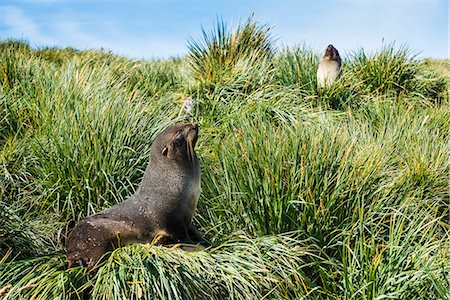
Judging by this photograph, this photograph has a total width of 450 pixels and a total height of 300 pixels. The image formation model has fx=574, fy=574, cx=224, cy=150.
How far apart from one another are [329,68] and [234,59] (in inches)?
59.7

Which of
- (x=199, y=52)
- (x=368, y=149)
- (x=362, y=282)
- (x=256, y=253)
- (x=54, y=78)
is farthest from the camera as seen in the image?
(x=199, y=52)

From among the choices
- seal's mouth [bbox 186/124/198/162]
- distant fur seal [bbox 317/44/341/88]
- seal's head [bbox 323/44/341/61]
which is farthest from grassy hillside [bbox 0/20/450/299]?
seal's head [bbox 323/44/341/61]

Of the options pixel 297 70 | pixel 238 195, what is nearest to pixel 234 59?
pixel 297 70

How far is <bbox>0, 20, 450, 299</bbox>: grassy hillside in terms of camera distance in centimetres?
367

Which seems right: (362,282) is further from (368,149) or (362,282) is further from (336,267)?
(368,149)

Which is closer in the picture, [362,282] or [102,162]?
[362,282]

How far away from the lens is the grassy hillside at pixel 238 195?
12.0ft

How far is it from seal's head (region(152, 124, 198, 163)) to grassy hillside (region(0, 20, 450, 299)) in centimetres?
66

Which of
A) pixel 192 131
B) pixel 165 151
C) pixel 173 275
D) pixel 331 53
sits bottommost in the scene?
pixel 173 275

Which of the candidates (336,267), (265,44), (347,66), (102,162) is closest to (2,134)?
(102,162)

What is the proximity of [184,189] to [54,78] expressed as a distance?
3.71 m

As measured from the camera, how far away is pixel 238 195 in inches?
181

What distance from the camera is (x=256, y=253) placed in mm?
4000

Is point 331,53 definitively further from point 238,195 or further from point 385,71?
point 238,195
